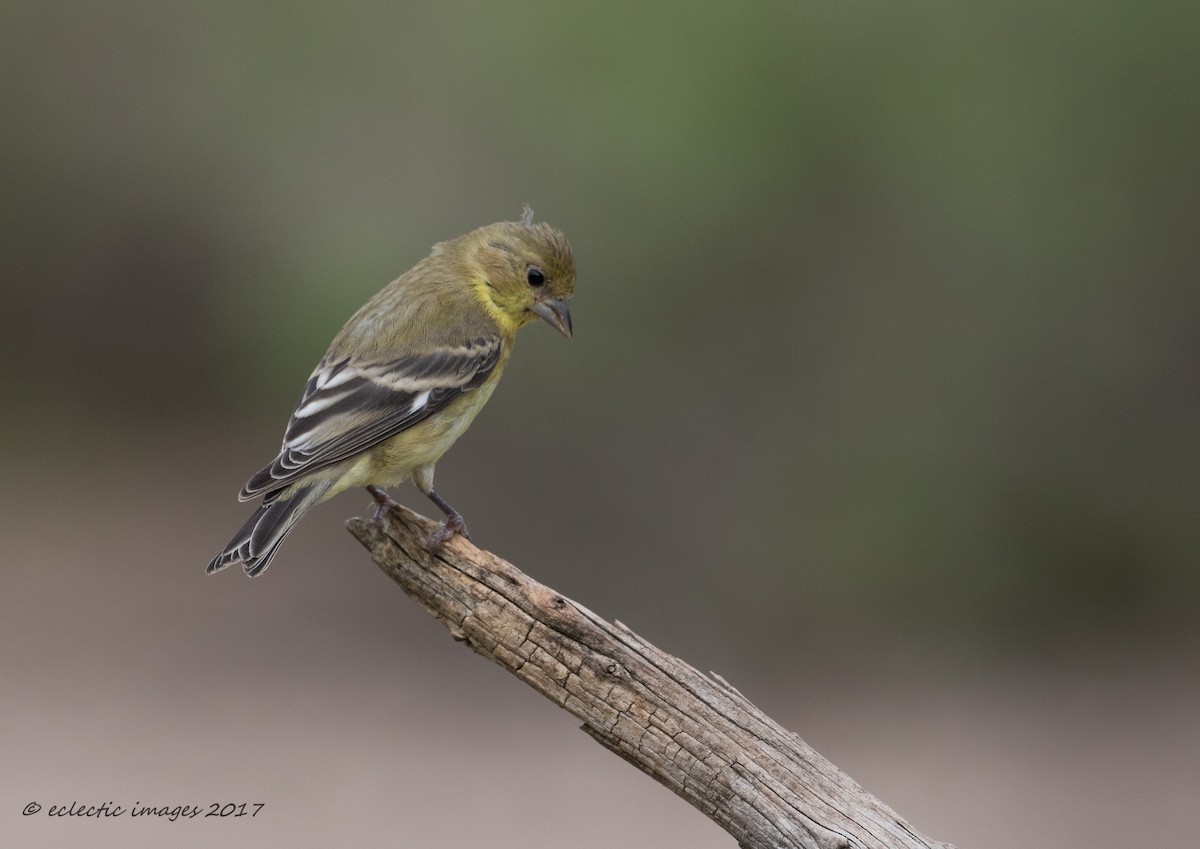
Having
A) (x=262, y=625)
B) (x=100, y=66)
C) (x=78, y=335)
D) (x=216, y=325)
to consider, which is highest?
(x=100, y=66)

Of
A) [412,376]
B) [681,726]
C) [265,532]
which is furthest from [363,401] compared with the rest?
[681,726]

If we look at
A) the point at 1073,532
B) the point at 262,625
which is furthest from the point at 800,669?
the point at 262,625

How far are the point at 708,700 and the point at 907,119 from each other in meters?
7.72

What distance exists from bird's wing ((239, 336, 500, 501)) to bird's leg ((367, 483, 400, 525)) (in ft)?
0.76

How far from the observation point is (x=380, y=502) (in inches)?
211

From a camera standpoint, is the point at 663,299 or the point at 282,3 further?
the point at 282,3

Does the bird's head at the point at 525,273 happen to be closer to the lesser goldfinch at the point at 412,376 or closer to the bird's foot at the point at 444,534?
the lesser goldfinch at the point at 412,376

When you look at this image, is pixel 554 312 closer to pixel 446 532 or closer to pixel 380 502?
pixel 380 502

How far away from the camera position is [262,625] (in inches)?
422

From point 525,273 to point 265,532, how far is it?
1.95 meters

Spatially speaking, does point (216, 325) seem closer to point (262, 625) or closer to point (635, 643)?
point (262, 625)

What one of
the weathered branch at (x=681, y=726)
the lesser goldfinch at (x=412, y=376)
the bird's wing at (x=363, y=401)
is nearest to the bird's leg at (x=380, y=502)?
the lesser goldfinch at (x=412, y=376)

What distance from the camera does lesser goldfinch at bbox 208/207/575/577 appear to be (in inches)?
201

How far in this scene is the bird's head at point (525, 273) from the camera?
6.13 m
